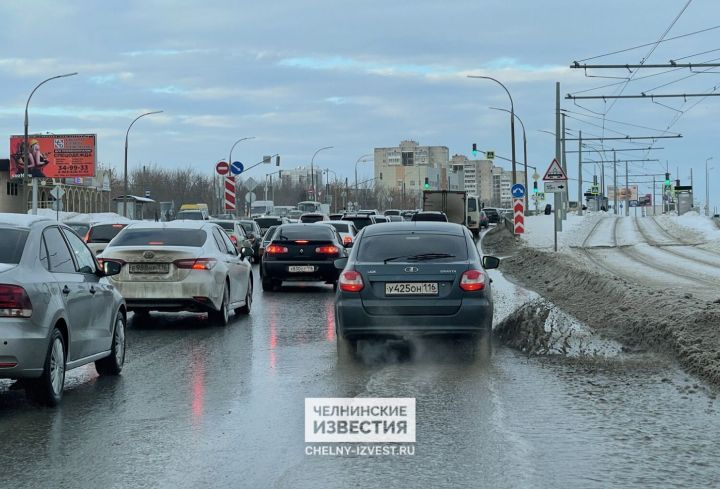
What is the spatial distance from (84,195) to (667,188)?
206ft

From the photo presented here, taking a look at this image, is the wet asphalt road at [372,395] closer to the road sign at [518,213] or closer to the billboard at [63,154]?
the road sign at [518,213]

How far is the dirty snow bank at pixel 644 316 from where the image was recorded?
1070 cm

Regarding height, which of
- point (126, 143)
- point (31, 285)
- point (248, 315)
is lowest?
point (248, 315)

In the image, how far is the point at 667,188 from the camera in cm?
11944

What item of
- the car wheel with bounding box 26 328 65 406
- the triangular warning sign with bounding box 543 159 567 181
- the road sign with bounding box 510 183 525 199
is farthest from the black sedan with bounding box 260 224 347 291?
the road sign with bounding box 510 183 525 199

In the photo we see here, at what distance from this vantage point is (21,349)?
26.5 ft

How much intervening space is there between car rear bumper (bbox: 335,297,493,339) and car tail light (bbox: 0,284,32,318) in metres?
3.78

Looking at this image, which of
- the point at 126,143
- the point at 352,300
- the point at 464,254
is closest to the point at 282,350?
the point at 352,300

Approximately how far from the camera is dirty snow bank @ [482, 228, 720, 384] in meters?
10.7

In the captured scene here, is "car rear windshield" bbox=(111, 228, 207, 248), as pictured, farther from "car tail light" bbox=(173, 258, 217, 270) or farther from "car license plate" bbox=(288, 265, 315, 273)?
"car license plate" bbox=(288, 265, 315, 273)

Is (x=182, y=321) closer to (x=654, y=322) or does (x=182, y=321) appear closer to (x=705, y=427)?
(x=654, y=322)

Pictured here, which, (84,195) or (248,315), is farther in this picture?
(84,195)

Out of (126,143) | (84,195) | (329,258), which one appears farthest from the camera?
(84,195)

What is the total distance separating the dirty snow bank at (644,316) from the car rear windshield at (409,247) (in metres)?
1.68
